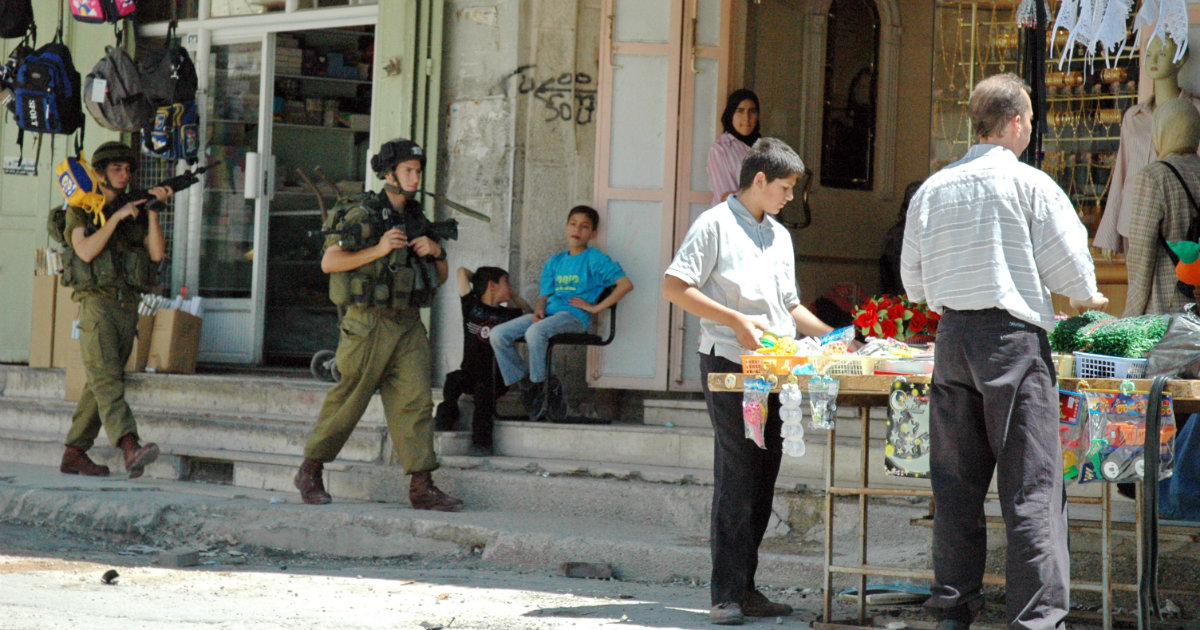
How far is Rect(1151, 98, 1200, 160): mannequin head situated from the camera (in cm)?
644

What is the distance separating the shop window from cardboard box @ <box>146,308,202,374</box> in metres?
4.78

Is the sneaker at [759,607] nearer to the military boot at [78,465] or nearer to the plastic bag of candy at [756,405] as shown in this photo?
the plastic bag of candy at [756,405]

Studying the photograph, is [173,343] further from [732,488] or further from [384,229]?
[732,488]

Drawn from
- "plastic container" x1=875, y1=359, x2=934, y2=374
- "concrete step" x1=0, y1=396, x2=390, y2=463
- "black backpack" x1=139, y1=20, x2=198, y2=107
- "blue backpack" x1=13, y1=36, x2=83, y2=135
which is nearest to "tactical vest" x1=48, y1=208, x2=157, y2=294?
"concrete step" x1=0, y1=396, x2=390, y2=463

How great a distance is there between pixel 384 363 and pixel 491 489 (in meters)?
0.97

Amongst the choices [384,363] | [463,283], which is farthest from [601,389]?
[384,363]

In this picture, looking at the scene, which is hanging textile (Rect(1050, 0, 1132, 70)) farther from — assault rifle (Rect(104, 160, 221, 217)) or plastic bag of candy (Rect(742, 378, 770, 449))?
assault rifle (Rect(104, 160, 221, 217))

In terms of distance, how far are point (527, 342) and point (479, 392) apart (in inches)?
16.6

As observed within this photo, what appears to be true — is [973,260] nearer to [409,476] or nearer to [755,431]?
[755,431]

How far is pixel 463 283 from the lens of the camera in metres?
8.74

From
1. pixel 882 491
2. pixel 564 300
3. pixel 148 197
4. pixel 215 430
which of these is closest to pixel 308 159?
pixel 148 197

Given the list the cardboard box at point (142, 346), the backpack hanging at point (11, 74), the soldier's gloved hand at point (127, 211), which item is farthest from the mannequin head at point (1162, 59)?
the backpack hanging at point (11, 74)

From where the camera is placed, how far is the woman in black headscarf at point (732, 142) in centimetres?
853

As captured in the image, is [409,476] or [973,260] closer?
[973,260]
